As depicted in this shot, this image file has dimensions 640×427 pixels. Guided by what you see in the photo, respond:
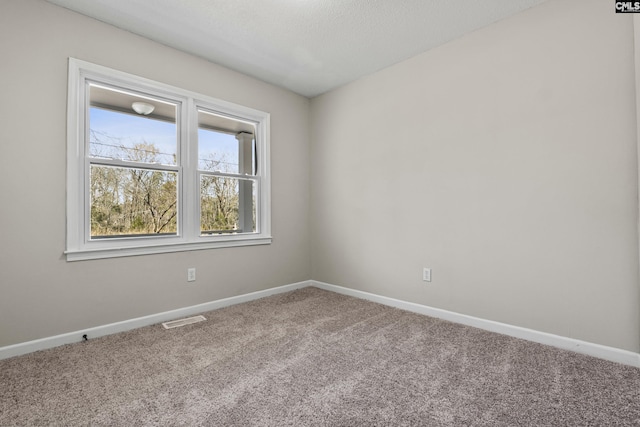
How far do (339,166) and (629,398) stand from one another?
119 inches

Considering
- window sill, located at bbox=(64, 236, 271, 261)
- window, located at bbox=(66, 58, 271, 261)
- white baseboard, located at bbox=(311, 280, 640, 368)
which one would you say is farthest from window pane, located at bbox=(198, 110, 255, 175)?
white baseboard, located at bbox=(311, 280, 640, 368)

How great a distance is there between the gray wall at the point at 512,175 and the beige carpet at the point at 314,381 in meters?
0.38

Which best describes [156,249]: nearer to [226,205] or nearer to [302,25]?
[226,205]

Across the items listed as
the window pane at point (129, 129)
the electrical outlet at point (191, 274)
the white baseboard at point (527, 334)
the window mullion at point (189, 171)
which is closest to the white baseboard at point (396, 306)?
the white baseboard at point (527, 334)

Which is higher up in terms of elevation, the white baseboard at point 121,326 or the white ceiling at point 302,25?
the white ceiling at point 302,25

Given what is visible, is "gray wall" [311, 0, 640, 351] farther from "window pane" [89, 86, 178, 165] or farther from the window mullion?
"window pane" [89, 86, 178, 165]

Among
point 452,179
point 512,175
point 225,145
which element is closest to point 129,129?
point 225,145

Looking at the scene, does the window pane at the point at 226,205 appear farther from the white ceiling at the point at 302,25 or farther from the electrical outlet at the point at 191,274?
the white ceiling at the point at 302,25

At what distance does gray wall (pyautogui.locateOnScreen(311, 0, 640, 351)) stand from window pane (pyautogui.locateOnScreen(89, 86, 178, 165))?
1988 mm

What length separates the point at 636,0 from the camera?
6.47 ft

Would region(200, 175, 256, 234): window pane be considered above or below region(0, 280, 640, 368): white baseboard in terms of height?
above

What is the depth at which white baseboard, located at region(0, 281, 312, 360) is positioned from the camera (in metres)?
2.17

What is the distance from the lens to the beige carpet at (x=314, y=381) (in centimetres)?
150

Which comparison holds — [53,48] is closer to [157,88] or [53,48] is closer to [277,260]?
[157,88]
